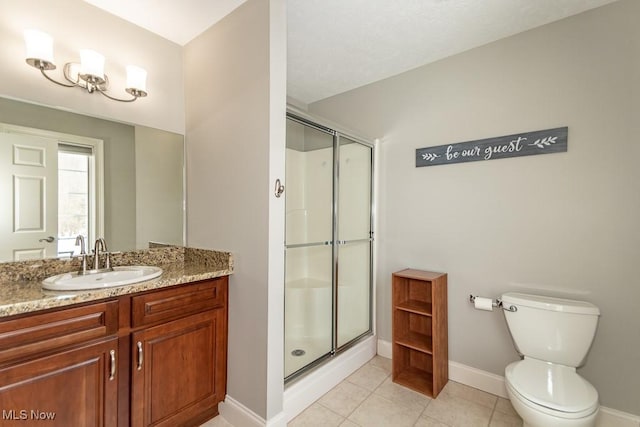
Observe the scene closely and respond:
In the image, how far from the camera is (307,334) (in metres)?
2.29

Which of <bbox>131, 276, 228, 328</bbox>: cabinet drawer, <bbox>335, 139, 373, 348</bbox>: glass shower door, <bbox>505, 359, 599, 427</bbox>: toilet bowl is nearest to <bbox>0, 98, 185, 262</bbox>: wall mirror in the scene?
<bbox>131, 276, 228, 328</bbox>: cabinet drawer

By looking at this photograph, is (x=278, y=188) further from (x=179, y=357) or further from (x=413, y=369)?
(x=413, y=369)

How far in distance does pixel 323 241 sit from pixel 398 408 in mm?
1234

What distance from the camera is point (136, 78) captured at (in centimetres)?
182

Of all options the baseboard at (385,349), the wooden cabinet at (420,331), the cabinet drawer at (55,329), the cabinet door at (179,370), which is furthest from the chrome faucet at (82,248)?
the baseboard at (385,349)

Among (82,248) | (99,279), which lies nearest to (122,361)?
(99,279)

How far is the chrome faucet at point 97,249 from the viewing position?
1658 millimetres

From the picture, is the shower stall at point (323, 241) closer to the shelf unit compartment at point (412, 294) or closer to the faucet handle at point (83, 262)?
the shelf unit compartment at point (412, 294)

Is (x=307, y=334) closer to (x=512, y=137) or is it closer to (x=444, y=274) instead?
(x=444, y=274)

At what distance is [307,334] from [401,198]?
138 centimetres

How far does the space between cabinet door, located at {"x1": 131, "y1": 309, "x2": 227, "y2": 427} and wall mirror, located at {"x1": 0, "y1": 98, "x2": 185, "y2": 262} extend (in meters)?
0.68

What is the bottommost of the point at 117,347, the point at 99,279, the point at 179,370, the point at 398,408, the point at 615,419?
the point at 398,408

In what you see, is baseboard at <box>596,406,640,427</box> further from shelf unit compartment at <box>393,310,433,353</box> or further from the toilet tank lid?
shelf unit compartment at <box>393,310,433,353</box>

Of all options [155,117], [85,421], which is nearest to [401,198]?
[155,117]
